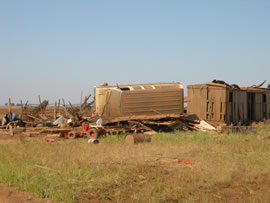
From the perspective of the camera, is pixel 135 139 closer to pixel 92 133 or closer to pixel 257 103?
pixel 92 133

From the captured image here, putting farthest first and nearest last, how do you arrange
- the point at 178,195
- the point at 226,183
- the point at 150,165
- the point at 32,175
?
the point at 150,165
the point at 32,175
the point at 226,183
the point at 178,195

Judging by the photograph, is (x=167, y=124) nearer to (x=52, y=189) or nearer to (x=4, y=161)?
(x=4, y=161)

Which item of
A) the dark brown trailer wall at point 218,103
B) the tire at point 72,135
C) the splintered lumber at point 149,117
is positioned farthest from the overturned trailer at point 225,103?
the tire at point 72,135

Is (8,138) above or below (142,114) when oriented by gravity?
below

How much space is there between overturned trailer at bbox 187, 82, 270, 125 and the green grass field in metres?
7.46

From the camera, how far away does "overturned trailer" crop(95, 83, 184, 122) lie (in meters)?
18.7

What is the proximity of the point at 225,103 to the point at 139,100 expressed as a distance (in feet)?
18.3

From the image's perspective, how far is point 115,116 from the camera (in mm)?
18875

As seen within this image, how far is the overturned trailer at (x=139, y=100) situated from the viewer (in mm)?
18672

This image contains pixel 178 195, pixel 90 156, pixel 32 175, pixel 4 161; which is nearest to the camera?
pixel 178 195

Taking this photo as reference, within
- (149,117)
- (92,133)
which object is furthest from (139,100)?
(92,133)

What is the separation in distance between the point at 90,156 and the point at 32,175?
9.11ft

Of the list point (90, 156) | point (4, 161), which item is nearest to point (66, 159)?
point (90, 156)

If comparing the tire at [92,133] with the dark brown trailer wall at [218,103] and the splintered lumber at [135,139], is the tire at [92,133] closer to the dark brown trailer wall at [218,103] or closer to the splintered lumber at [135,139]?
the splintered lumber at [135,139]
